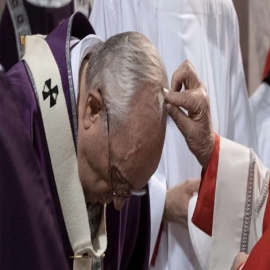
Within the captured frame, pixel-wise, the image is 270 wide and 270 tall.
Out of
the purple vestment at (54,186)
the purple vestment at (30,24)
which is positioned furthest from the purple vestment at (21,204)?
the purple vestment at (30,24)

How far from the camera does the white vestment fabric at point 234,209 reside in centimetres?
179

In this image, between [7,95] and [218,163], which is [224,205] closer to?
[218,163]

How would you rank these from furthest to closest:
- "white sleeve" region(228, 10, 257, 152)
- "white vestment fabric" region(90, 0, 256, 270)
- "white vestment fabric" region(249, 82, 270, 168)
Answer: "white vestment fabric" region(249, 82, 270, 168)
"white sleeve" region(228, 10, 257, 152)
"white vestment fabric" region(90, 0, 256, 270)

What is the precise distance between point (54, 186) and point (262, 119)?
1.21 meters

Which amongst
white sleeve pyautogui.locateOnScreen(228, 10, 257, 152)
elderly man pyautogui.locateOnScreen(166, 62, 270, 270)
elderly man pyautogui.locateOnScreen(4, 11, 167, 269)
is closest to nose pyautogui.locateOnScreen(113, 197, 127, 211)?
elderly man pyautogui.locateOnScreen(4, 11, 167, 269)

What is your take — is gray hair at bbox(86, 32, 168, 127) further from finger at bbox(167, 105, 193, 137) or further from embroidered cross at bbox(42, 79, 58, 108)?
finger at bbox(167, 105, 193, 137)

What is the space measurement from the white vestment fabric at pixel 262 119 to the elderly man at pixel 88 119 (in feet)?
3.30

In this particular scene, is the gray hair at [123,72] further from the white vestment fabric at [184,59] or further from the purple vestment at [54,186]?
the white vestment fabric at [184,59]

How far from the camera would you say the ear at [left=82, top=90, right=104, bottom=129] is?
1.30m

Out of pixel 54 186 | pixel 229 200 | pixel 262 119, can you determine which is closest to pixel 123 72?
pixel 54 186

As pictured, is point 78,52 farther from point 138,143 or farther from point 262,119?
point 262,119

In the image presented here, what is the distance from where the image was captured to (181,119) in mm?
1604

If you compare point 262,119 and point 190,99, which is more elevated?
point 190,99

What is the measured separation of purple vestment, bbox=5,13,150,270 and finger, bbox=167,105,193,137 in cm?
18
